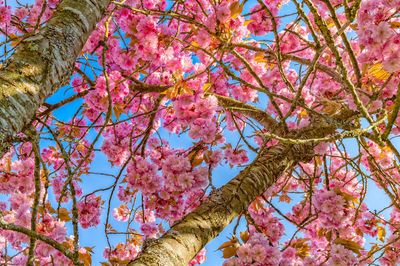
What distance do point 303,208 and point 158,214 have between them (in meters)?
1.37

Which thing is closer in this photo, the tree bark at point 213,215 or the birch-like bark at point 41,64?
the birch-like bark at point 41,64

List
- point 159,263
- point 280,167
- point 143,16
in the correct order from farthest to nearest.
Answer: point 280,167
point 143,16
point 159,263

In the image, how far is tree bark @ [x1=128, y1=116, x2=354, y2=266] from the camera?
1902mm

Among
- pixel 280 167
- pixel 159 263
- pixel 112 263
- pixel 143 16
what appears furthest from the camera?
pixel 280 167

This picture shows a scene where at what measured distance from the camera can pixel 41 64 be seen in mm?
1819

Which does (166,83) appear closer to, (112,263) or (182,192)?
(182,192)

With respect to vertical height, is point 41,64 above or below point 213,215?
above

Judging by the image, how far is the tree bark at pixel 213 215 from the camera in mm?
1902

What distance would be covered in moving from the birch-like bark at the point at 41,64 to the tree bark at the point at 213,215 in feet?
2.63

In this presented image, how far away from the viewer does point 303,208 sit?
3.75m

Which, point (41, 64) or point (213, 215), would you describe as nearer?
point (41, 64)

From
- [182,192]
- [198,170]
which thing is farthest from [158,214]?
[198,170]

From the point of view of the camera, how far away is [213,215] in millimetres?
2293

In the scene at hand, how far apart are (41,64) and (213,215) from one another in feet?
3.94
